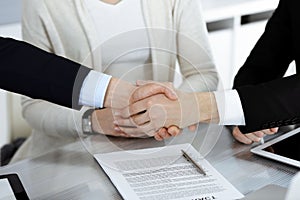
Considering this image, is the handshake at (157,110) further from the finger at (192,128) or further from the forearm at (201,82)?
the forearm at (201,82)

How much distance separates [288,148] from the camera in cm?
121

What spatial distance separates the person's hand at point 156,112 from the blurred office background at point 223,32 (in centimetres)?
111

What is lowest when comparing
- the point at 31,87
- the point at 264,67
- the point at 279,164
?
the point at 279,164

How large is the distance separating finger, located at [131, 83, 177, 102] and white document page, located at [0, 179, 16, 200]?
346mm

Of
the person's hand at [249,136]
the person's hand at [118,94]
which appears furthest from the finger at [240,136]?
the person's hand at [118,94]

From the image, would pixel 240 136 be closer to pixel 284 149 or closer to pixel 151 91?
pixel 284 149

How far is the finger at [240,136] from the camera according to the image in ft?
4.08

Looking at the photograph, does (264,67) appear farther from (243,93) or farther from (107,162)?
(107,162)

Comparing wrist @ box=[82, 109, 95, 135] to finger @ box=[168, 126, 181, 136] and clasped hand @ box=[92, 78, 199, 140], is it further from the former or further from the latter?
finger @ box=[168, 126, 181, 136]

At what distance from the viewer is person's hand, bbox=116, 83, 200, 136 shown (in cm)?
127

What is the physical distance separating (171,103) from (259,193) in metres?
0.34

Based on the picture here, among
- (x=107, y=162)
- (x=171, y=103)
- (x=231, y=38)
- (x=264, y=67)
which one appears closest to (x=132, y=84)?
(x=171, y=103)

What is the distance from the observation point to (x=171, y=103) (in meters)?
1.29

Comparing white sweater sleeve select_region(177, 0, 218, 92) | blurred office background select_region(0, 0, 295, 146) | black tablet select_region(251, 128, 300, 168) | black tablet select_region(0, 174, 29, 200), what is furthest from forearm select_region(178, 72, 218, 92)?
blurred office background select_region(0, 0, 295, 146)
